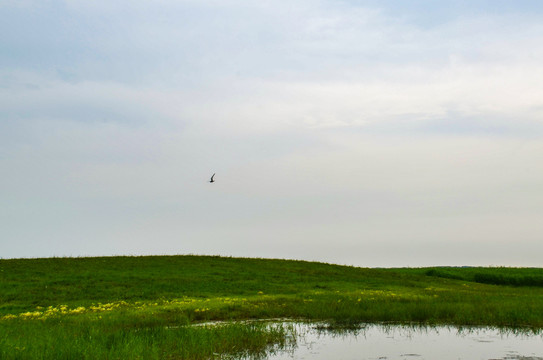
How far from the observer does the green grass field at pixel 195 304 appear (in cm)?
1761

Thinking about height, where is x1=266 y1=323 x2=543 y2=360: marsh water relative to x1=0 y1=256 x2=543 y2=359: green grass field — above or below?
below

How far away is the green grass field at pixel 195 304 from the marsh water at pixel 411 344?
144 centimetres

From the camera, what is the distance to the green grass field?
17.6 meters

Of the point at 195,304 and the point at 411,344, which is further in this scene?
the point at 195,304

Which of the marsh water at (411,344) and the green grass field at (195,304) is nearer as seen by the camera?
the marsh water at (411,344)

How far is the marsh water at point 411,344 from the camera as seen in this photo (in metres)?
17.2

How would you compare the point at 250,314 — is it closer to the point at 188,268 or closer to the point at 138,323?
the point at 138,323

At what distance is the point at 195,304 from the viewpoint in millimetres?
30172

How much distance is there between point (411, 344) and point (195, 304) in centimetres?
1434

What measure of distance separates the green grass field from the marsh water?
1.44m

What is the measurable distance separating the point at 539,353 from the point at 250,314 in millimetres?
13934

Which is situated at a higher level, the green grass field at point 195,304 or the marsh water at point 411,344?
the green grass field at point 195,304

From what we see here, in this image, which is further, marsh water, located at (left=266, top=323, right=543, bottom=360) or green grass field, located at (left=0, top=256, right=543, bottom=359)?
green grass field, located at (left=0, top=256, right=543, bottom=359)

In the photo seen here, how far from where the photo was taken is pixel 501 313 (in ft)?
82.1
